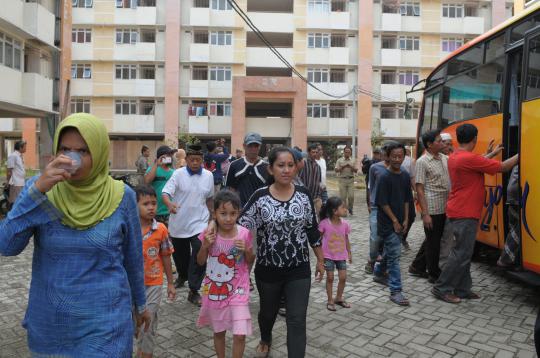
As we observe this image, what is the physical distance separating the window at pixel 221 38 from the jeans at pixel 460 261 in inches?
1178

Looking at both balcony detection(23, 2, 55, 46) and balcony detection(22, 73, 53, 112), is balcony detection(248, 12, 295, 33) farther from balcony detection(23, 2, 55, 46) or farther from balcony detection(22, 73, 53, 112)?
balcony detection(22, 73, 53, 112)

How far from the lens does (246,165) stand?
486cm

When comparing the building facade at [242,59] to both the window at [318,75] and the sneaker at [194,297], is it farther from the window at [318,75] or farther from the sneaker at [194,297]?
the sneaker at [194,297]

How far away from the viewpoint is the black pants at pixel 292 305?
9.95ft

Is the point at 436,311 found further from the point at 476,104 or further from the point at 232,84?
the point at 232,84

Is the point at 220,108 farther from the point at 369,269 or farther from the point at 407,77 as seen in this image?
the point at 369,269

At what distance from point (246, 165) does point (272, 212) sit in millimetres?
1818

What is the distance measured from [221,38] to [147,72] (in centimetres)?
617

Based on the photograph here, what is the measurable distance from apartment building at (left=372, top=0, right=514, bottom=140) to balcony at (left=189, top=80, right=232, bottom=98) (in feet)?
36.8

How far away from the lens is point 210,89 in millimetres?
32156

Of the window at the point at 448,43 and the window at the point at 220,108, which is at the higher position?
the window at the point at 448,43

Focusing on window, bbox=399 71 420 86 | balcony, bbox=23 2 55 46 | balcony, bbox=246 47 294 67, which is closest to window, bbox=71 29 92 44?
balcony, bbox=246 47 294 67

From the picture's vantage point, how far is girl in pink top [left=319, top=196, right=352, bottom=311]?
477 centimetres

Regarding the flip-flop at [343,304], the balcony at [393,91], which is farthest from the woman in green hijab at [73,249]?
the balcony at [393,91]
